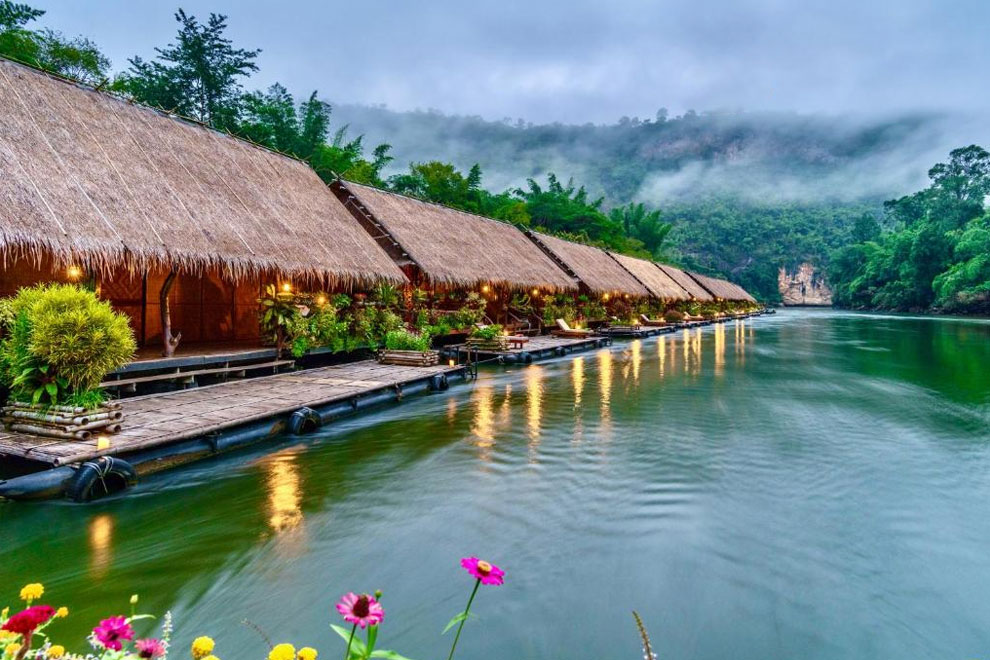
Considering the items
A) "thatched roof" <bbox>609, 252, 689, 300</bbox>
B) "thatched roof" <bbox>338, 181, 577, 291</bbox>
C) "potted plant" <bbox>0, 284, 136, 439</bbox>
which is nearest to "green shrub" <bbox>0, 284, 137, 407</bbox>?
"potted plant" <bbox>0, 284, 136, 439</bbox>

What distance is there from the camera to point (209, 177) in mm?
12492

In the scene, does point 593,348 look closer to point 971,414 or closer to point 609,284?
point 609,284

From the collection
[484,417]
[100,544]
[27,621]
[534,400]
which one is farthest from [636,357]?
[27,621]

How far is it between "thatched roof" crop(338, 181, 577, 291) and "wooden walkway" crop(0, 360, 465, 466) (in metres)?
5.36

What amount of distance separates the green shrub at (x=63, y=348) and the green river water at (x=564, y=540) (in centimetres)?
142

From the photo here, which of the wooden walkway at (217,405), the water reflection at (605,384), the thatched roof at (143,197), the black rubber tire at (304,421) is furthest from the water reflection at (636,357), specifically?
the black rubber tire at (304,421)

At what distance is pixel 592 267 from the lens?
106 feet

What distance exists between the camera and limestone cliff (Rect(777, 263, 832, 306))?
114312mm

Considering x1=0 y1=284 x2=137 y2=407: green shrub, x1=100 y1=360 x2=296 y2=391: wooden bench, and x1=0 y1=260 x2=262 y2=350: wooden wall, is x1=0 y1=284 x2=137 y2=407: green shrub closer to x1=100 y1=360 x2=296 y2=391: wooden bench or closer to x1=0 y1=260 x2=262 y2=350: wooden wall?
x1=100 y1=360 x2=296 y2=391: wooden bench

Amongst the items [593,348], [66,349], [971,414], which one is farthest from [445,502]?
[593,348]

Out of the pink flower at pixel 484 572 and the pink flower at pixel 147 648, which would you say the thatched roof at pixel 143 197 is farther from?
the pink flower at pixel 484 572

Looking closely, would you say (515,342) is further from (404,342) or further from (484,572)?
(484,572)

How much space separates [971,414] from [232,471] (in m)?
13.0

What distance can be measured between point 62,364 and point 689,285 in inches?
1979
